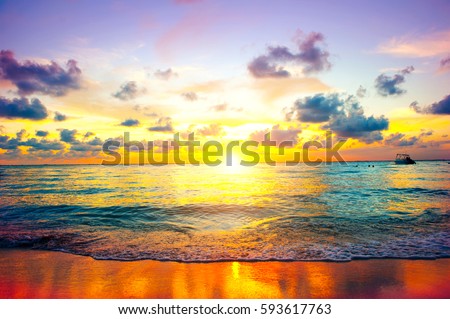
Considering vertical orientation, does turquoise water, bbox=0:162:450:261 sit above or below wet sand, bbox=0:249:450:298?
below

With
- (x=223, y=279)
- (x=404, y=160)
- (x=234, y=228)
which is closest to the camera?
(x=223, y=279)

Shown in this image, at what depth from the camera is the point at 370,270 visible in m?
8.06

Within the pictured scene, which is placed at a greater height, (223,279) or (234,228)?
(223,279)

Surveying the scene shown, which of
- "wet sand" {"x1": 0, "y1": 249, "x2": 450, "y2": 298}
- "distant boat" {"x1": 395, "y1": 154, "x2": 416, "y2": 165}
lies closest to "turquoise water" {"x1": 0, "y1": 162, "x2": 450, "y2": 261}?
"wet sand" {"x1": 0, "y1": 249, "x2": 450, "y2": 298}

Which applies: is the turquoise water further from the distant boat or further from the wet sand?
the distant boat

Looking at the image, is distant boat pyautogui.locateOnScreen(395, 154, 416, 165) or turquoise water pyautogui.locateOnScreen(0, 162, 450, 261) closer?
turquoise water pyautogui.locateOnScreen(0, 162, 450, 261)

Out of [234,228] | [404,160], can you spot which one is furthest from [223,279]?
[404,160]

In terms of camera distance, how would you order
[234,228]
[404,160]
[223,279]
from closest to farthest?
[223,279] → [234,228] → [404,160]

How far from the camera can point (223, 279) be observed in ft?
24.8

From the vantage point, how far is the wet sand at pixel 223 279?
22.3ft

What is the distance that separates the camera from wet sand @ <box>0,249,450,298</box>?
6789 millimetres

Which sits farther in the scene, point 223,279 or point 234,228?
point 234,228

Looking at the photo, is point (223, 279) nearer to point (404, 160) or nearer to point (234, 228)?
point (234, 228)
